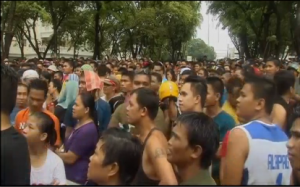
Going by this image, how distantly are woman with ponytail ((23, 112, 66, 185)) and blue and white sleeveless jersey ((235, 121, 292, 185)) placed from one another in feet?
4.14

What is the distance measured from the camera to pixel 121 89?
6000 mm

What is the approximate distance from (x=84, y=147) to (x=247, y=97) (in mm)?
1475

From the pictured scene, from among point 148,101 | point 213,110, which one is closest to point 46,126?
point 148,101

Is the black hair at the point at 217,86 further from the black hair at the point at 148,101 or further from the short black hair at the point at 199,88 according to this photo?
the black hair at the point at 148,101

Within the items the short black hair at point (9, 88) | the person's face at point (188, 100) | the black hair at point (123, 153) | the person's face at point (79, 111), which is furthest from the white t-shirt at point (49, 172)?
the person's face at point (188, 100)

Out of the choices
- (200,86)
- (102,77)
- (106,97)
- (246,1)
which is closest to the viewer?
(246,1)

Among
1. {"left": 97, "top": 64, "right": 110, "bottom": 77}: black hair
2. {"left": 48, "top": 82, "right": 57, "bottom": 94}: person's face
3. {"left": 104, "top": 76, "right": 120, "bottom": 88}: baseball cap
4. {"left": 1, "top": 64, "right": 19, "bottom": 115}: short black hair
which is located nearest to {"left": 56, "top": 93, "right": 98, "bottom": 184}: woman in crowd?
{"left": 97, "top": 64, "right": 110, "bottom": 77}: black hair

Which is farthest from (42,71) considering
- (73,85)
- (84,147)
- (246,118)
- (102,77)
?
(246,118)

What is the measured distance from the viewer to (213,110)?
4.15 meters

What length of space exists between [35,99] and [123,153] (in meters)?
2.02

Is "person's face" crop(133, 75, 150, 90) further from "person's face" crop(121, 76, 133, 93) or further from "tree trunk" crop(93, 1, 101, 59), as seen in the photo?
"tree trunk" crop(93, 1, 101, 59)

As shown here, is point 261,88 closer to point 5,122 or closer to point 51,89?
point 5,122

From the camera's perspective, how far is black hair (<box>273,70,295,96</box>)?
4.05 m

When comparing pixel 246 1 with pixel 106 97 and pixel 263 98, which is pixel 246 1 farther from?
pixel 106 97
